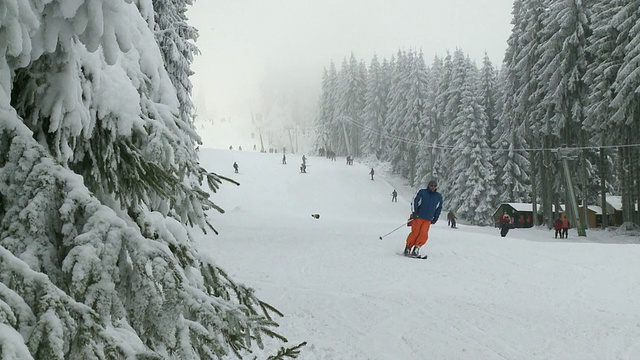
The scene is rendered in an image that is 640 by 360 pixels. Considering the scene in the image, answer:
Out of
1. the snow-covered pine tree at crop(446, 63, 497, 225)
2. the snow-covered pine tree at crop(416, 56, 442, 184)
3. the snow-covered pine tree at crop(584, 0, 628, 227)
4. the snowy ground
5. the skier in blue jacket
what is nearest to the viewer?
the snowy ground

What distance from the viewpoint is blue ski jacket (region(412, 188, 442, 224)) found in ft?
37.3

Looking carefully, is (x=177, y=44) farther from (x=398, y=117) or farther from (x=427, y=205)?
(x=398, y=117)

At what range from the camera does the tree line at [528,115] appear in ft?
89.0

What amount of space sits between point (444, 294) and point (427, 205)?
3.08 meters

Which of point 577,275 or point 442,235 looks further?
point 442,235

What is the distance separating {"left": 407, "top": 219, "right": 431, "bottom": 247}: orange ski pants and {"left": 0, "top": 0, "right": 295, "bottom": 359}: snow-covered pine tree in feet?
30.6

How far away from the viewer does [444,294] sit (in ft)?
28.4

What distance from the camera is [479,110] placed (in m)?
45.5

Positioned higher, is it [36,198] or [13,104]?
[13,104]

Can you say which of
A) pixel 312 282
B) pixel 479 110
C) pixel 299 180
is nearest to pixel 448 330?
pixel 312 282

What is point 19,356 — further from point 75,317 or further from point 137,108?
point 137,108

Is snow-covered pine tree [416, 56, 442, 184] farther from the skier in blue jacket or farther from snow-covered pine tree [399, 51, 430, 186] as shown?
the skier in blue jacket

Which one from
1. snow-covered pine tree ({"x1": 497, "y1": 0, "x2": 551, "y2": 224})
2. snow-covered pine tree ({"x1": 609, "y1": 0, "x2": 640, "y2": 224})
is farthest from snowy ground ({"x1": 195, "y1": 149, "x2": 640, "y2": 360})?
snow-covered pine tree ({"x1": 497, "y1": 0, "x2": 551, "y2": 224})

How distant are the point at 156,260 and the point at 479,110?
46.8 meters
